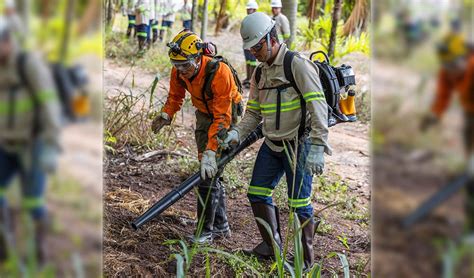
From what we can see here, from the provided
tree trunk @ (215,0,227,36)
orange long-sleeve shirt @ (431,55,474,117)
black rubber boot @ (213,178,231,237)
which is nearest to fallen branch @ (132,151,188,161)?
black rubber boot @ (213,178,231,237)

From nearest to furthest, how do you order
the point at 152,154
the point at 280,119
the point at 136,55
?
the point at 280,119, the point at 152,154, the point at 136,55

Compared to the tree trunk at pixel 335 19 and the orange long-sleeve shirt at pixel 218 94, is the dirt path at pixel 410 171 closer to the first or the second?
the orange long-sleeve shirt at pixel 218 94

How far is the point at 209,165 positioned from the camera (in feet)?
14.8

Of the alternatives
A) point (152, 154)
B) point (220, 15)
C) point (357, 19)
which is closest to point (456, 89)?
point (152, 154)

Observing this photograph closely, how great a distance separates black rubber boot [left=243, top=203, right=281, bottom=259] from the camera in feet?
15.5

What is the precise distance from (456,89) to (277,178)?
11.4 feet

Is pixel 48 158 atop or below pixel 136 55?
atop

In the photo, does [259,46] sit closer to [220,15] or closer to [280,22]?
[280,22]

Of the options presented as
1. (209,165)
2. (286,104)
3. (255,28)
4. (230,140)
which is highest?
(255,28)

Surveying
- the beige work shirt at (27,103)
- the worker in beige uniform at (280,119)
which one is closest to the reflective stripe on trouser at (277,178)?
the worker in beige uniform at (280,119)

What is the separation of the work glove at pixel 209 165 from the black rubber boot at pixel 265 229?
48 cm

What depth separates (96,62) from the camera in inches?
55.8

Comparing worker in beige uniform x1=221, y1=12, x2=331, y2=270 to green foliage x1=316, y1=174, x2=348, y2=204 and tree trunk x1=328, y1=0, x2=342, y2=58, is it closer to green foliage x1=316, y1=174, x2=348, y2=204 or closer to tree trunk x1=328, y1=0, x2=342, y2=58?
green foliage x1=316, y1=174, x2=348, y2=204

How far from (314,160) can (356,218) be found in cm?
253
